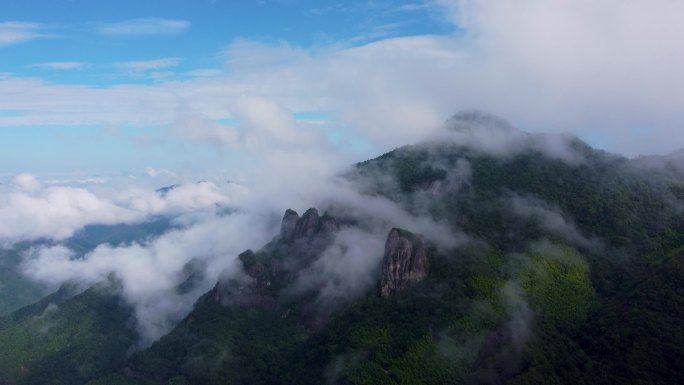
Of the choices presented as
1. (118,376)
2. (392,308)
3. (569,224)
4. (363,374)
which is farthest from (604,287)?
(118,376)

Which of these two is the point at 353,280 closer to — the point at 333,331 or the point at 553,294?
the point at 333,331

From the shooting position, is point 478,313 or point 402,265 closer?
point 478,313

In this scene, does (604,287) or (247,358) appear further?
(247,358)

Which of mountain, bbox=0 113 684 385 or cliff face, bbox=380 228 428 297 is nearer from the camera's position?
mountain, bbox=0 113 684 385

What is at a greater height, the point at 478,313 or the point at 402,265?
the point at 402,265

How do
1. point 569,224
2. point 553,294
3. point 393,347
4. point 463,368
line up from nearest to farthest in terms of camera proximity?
point 463,368 → point 393,347 → point 553,294 → point 569,224

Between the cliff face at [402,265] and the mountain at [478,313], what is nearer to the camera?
the mountain at [478,313]

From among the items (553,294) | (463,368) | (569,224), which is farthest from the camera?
(569,224)

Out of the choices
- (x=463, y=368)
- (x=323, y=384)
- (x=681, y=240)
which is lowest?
(x=323, y=384)
